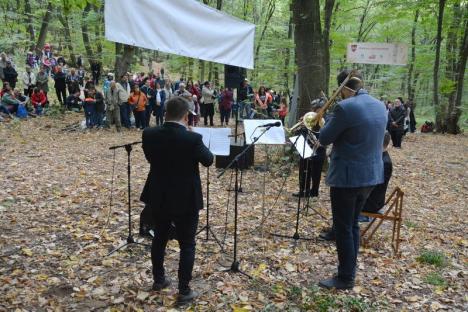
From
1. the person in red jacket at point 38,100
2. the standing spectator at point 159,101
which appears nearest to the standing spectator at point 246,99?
the standing spectator at point 159,101

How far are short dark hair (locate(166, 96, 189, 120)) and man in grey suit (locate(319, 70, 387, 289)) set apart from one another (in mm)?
1489

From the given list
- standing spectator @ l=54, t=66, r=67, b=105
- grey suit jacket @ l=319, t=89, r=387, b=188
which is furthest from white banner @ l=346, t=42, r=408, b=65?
standing spectator @ l=54, t=66, r=67, b=105

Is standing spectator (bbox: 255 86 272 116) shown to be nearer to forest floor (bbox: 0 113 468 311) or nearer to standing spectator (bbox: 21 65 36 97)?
forest floor (bbox: 0 113 468 311)

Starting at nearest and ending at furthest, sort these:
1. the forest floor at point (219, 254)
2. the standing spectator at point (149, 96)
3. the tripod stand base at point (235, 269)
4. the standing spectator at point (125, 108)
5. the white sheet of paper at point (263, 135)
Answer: the forest floor at point (219, 254), the tripod stand base at point (235, 269), the white sheet of paper at point (263, 135), the standing spectator at point (125, 108), the standing spectator at point (149, 96)

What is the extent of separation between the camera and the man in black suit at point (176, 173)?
3588 mm

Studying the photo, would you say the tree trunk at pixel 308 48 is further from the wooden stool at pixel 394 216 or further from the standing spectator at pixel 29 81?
the standing spectator at pixel 29 81

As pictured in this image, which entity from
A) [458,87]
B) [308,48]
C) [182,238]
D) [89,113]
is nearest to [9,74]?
[89,113]

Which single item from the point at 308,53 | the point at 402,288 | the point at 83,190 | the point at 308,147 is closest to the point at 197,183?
the point at 402,288

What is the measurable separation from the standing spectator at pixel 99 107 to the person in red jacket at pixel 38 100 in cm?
318

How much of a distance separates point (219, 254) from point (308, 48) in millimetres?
5638

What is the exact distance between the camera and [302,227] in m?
6.32

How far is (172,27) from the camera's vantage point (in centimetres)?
399

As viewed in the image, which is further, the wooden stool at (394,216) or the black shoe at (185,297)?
the wooden stool at (394,216)

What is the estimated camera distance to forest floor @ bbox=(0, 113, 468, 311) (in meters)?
4.14
